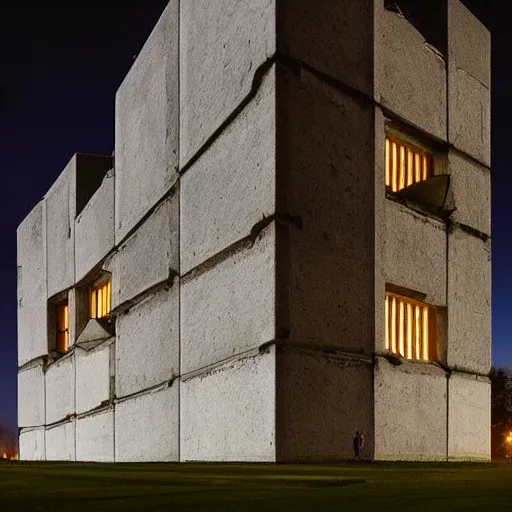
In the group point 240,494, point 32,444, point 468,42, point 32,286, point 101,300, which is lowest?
point 32,444

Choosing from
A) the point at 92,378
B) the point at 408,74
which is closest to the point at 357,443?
the point at 408,74

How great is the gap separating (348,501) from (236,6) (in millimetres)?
7494

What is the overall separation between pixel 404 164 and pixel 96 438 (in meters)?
8.60

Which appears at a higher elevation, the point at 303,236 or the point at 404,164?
the point at 404,164

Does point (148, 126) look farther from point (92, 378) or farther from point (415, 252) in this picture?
point (92, 378)

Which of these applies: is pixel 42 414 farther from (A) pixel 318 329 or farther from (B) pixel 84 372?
(A) pixel 318 329

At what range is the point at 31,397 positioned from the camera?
20.2 metres

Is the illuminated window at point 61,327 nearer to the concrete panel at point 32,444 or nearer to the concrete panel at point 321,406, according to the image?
the concrete panel at point 32,444

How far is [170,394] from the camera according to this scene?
417 inches

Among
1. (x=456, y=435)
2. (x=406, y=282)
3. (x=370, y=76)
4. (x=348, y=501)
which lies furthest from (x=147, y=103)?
(x=348, y=501)

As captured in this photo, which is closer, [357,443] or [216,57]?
[357,443]

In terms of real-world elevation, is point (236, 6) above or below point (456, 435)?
above

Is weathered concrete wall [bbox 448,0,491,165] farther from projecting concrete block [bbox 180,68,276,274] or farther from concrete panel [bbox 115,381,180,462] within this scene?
concrete panel [bbox 115,381,180,462]

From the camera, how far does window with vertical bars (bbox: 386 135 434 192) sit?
10312 millimetres
